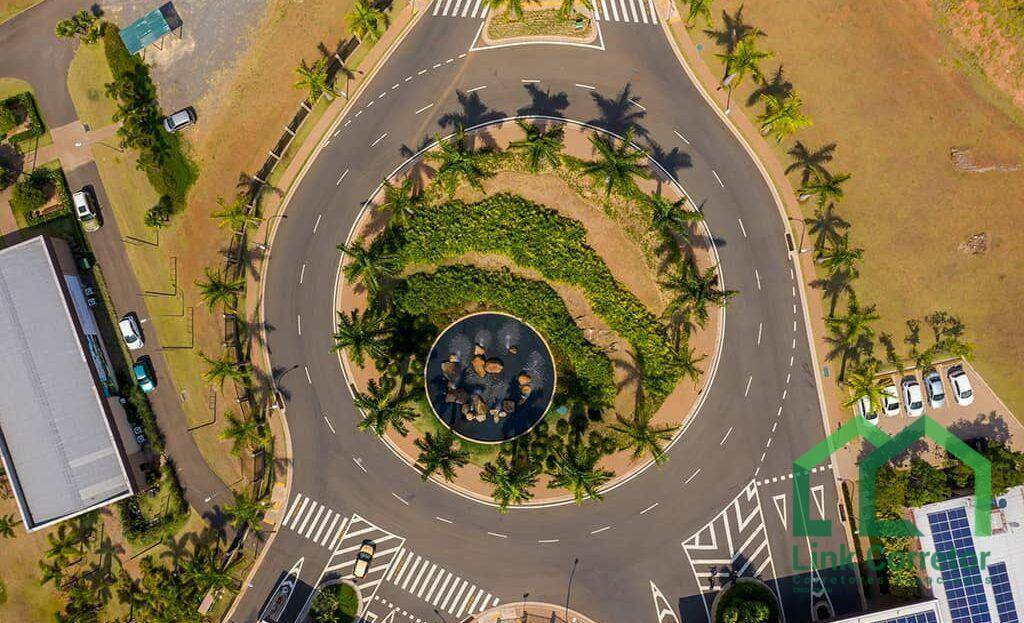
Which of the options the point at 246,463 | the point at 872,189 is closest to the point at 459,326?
the point at 246,463

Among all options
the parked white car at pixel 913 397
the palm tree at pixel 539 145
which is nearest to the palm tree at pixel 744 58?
the palm tree at pixel 539 145

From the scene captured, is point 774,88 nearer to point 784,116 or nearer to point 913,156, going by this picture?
point 784,116

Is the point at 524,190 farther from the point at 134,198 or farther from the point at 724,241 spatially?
the point at 134,198

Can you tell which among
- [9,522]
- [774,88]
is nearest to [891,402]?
[774,88]

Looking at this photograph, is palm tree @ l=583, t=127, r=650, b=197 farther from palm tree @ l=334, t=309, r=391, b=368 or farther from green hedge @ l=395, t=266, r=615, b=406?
palm tree @ l=334, t=309, r=391, b=368

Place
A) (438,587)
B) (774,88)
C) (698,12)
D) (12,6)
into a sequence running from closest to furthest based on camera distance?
(698,12) → (438,587) → (774,88) → (12,6)

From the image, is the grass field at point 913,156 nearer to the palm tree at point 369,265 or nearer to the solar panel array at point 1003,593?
the solar panel array at point 1003,593

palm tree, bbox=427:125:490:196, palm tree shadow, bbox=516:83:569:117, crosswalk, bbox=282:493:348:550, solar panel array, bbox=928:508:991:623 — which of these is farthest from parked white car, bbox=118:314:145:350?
solar panel array, bbox=928:508:991:623
